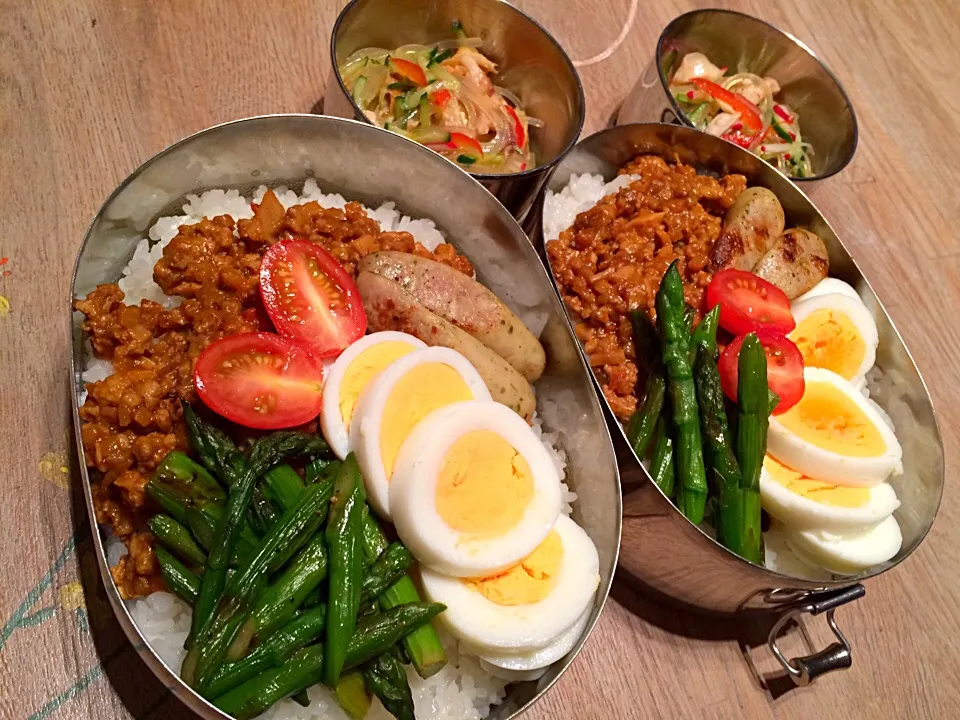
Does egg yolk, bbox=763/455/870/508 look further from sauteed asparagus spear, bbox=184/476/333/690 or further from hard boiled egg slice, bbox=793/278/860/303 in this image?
sauteed asparagus spear, bbox=184/476/333/690

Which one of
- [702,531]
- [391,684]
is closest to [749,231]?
[702,531]

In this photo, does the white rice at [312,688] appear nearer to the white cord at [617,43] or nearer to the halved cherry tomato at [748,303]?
the halved cherry tomato at [748,303]

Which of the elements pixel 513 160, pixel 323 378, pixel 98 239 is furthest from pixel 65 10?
pixel 323 378

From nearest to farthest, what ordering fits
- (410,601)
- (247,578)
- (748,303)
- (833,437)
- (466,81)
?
(247,578), (410,601), (833,437), (748,303), (466,81)

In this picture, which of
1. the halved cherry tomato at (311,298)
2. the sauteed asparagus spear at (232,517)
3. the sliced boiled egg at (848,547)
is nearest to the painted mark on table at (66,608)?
the sauteed asparagus spear at (232,517)

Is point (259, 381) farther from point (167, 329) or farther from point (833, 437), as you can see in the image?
point (833, 437)

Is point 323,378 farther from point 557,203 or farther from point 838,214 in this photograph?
point 838,214

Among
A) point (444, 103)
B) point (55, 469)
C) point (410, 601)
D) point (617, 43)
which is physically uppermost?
point (617, 43)

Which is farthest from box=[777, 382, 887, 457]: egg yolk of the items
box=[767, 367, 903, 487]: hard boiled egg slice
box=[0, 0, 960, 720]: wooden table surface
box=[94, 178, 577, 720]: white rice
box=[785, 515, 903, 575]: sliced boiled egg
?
box=[94, 178, 577, 720]: white rice
